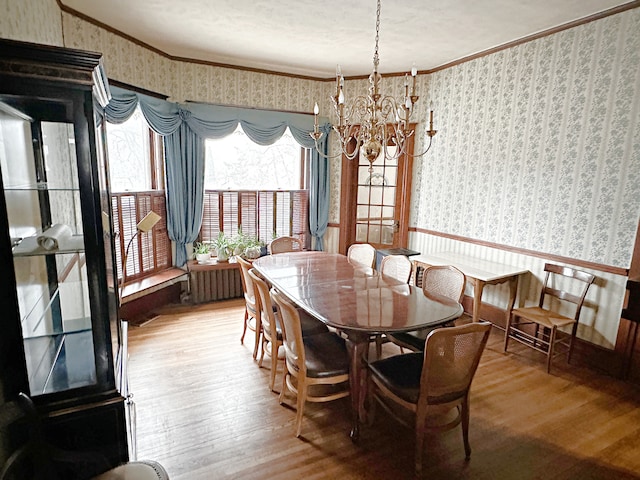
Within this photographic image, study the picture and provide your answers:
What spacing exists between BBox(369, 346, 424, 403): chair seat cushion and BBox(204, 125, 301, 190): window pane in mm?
3438

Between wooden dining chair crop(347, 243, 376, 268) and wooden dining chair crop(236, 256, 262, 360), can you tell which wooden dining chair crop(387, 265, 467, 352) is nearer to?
wooden dining chair crop(347, 243, 376, 268)

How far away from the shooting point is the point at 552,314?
135 inches

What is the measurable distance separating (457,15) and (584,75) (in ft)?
4.24

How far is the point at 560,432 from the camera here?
2.48 metres

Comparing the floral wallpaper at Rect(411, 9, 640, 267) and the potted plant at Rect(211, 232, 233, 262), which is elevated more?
the floral wallpaper at Rect(411, 9, 640, 267)

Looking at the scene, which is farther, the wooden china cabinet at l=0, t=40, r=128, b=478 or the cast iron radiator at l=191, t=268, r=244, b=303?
the cast iron radiator at l=191, t=268, r=244, b=303

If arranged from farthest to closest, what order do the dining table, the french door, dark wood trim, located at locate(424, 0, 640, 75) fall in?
the french door → dark wood trim, located at locate(424, 0, 640, 75) → the dining table

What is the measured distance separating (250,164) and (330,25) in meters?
2.19

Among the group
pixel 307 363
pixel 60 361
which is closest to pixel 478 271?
pixel 307 363

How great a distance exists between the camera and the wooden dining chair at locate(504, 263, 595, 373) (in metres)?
3.28

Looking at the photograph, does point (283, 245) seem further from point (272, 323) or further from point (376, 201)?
point (272, 323)

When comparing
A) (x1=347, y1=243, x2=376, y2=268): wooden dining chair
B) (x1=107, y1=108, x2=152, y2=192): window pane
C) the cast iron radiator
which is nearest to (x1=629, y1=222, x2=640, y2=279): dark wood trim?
(x1=347, y1=243, x2=376, y2=268): wooden dining chair

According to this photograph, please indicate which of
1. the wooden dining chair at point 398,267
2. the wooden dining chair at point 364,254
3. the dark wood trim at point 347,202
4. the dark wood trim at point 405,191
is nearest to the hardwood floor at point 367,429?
the wooden dining chair at point 398,267

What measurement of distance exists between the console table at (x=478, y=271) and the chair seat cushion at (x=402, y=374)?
144 cm
